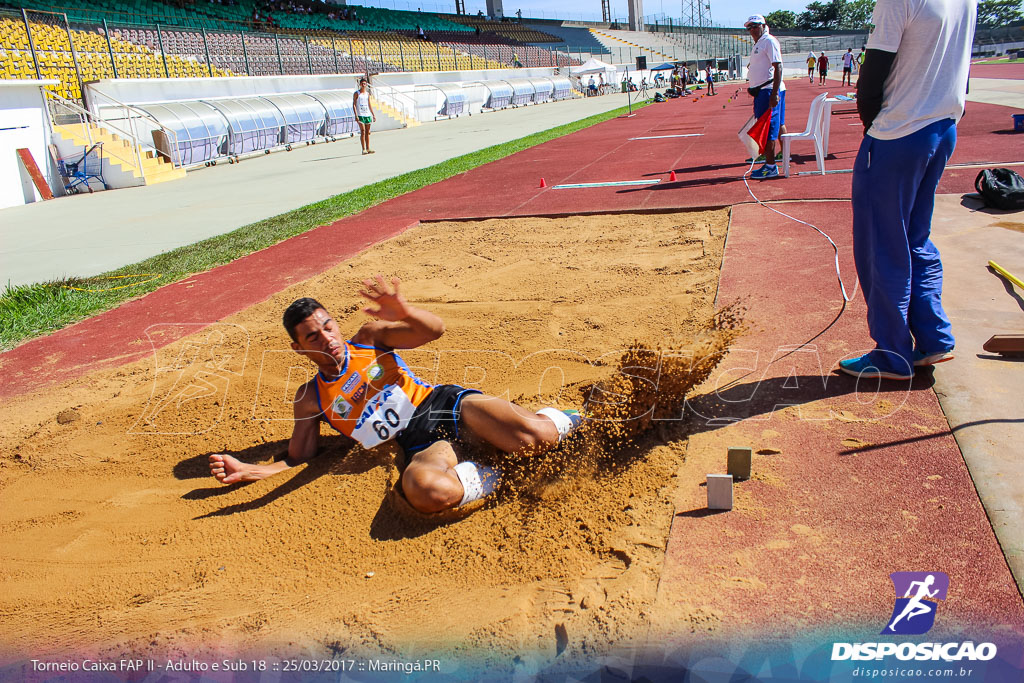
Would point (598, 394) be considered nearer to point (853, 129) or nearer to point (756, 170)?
point (756, 170)

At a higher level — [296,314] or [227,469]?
[296,314]

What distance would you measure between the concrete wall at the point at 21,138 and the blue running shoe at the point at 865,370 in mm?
18009

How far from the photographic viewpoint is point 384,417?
3654mm

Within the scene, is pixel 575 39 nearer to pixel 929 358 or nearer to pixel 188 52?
pixel 188 52

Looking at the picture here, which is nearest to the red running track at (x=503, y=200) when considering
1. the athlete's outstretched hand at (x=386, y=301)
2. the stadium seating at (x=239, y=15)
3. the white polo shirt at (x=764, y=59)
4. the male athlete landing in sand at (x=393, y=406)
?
the white polo shirt at (x=764, y=59)

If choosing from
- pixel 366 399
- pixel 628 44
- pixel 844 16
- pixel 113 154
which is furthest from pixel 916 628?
pixel 844 16

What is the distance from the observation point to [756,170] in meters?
11.0

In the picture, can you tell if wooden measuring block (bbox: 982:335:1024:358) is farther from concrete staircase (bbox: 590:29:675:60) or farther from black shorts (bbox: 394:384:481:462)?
concrete staircase (bbox: 590:29:675:60)

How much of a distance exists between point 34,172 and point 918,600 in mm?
19621

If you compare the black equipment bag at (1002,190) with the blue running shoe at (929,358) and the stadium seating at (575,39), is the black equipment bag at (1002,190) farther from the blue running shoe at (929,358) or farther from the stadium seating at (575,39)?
the stadium seating at (575,39)

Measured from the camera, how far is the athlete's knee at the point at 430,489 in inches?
125

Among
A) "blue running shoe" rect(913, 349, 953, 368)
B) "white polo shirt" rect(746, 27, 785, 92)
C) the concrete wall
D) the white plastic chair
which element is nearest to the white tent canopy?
the concrete wall

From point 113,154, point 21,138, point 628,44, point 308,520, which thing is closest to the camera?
point 308,520

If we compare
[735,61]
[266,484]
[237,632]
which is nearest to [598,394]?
[266,484]
